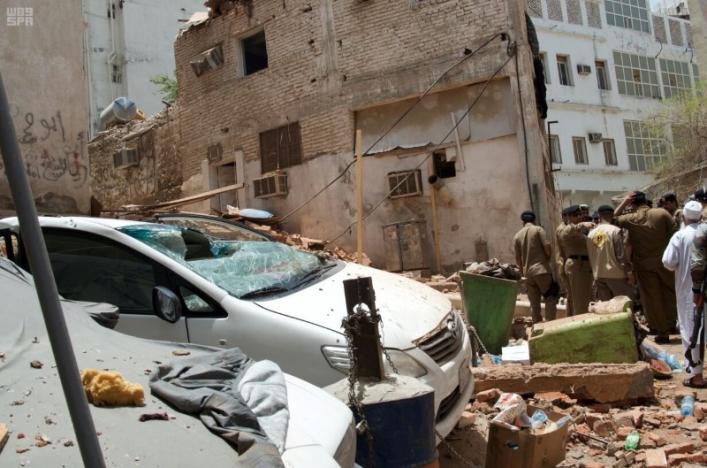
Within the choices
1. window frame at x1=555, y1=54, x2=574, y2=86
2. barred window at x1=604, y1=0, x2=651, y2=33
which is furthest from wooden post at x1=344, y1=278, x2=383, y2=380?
barred window at x1=604, y1=0, x2=651, y2=33

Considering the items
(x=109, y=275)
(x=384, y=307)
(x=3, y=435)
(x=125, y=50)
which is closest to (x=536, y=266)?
(x=384, y=307)

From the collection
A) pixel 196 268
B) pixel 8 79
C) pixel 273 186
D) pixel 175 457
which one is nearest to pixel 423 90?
pixel 273 186

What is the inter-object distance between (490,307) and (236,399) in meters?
6.08

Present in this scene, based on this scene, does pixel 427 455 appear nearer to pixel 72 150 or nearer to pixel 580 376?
pixel 580 376

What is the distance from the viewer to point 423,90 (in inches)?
524

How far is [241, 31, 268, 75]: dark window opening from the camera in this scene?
653 inches

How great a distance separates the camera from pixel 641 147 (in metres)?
31.7

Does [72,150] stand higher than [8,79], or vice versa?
[8,79]

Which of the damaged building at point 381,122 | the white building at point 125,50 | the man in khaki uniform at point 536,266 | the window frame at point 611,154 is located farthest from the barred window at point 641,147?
the man in khaki uniform at point 536,266

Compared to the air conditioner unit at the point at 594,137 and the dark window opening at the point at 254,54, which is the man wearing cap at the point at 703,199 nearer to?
the dark window opening at the point at 254,54

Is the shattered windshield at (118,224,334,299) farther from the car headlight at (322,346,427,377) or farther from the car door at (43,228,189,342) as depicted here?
the car headlight at (322,346,427,377)

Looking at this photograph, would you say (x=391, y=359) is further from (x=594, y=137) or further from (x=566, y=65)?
(x=566, y=65)

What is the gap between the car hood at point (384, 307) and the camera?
400cm

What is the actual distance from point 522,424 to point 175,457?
2.93m
